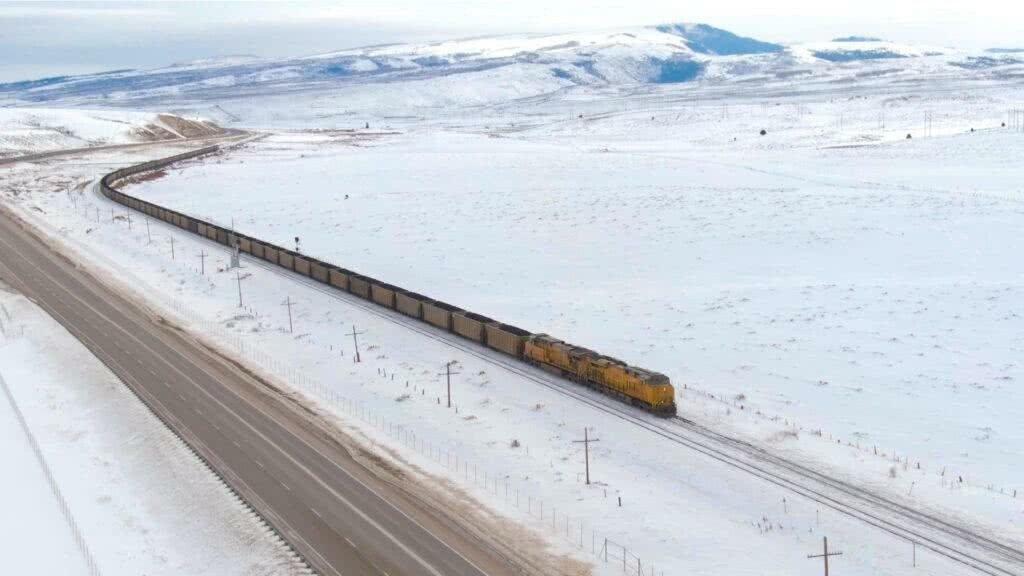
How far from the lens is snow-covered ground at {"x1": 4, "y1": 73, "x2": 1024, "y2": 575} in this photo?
31547 millimetres

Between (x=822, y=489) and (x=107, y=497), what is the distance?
24816mm

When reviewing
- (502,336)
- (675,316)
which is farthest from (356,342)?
(675,316)

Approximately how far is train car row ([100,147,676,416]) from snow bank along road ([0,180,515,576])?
11277 millimetres

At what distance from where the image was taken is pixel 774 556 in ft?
91.0

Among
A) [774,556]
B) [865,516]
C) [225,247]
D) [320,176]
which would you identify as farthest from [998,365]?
[320,176]

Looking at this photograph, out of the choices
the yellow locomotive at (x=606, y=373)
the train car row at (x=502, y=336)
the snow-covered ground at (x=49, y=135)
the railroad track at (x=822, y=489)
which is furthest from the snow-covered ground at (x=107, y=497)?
the snow-covered ground at (x=49, y=135)

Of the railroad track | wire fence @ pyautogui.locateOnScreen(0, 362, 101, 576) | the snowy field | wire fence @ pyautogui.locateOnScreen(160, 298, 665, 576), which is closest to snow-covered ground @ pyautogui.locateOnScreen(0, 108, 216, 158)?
the snowy field

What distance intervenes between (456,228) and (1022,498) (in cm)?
5559

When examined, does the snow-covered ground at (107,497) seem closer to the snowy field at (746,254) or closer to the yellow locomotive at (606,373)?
the yellow locomotive at (606,373)

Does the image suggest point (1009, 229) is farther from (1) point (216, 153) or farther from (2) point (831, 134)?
(1) point (216, 153)

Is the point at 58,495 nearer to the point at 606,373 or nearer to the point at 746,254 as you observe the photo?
the point at 606,373

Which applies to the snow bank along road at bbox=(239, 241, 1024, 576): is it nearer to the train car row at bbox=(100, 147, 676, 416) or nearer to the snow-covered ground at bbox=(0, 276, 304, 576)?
the train car row at bbox=(100, 147, 676, 416)

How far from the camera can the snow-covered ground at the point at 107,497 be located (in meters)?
28.7

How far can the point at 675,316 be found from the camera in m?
52.5
